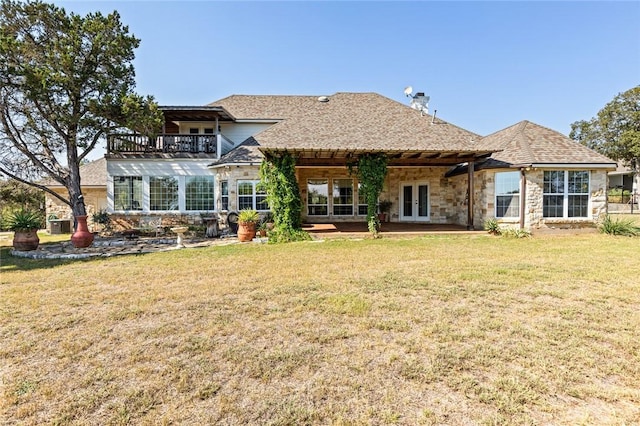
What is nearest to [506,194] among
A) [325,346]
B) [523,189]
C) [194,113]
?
[523,189]

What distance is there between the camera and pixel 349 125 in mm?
15078

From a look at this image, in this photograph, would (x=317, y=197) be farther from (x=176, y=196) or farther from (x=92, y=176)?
(x=92, y=176)

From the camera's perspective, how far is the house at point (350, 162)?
471 inches

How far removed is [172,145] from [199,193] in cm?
282

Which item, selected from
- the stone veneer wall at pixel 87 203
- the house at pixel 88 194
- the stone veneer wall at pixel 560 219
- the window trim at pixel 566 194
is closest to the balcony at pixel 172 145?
the house at pixel 88 194

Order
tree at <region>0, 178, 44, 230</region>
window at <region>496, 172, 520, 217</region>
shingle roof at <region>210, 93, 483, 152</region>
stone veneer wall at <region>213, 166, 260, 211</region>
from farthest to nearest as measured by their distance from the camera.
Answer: tree at <region>0, 178, 44, 230</region>
stone veneer wall at <region>213, 166, 260, 211</region>
shingle roof at <region>210, 93, 483, 152</region>
window at <region>496, 172, 520, 217</region>

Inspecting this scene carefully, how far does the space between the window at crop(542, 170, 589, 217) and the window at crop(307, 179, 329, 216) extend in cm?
984

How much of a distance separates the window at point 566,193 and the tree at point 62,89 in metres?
16.1

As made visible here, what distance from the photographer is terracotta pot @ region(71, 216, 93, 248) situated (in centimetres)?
1055

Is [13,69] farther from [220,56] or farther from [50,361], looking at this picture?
[50,361]

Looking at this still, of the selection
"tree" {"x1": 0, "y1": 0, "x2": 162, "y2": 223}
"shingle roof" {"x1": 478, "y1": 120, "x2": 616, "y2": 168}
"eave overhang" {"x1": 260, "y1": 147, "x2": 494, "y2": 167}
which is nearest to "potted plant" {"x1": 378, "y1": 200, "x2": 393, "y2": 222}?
"eave overhang" {"x1": 260, "y1": 147, "x2": 494, "y2": 167}

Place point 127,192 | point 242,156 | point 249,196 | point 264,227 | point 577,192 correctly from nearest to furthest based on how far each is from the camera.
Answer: point 577,192 < point 264,227 < point 242,156 < point 249,196 < point 127,192

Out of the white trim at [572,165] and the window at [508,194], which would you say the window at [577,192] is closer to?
the white trim at [572,165]

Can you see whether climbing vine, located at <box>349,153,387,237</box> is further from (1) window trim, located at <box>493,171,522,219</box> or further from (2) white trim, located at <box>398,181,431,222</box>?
(2) white trim, located at <box>398,181,431,222</box>
